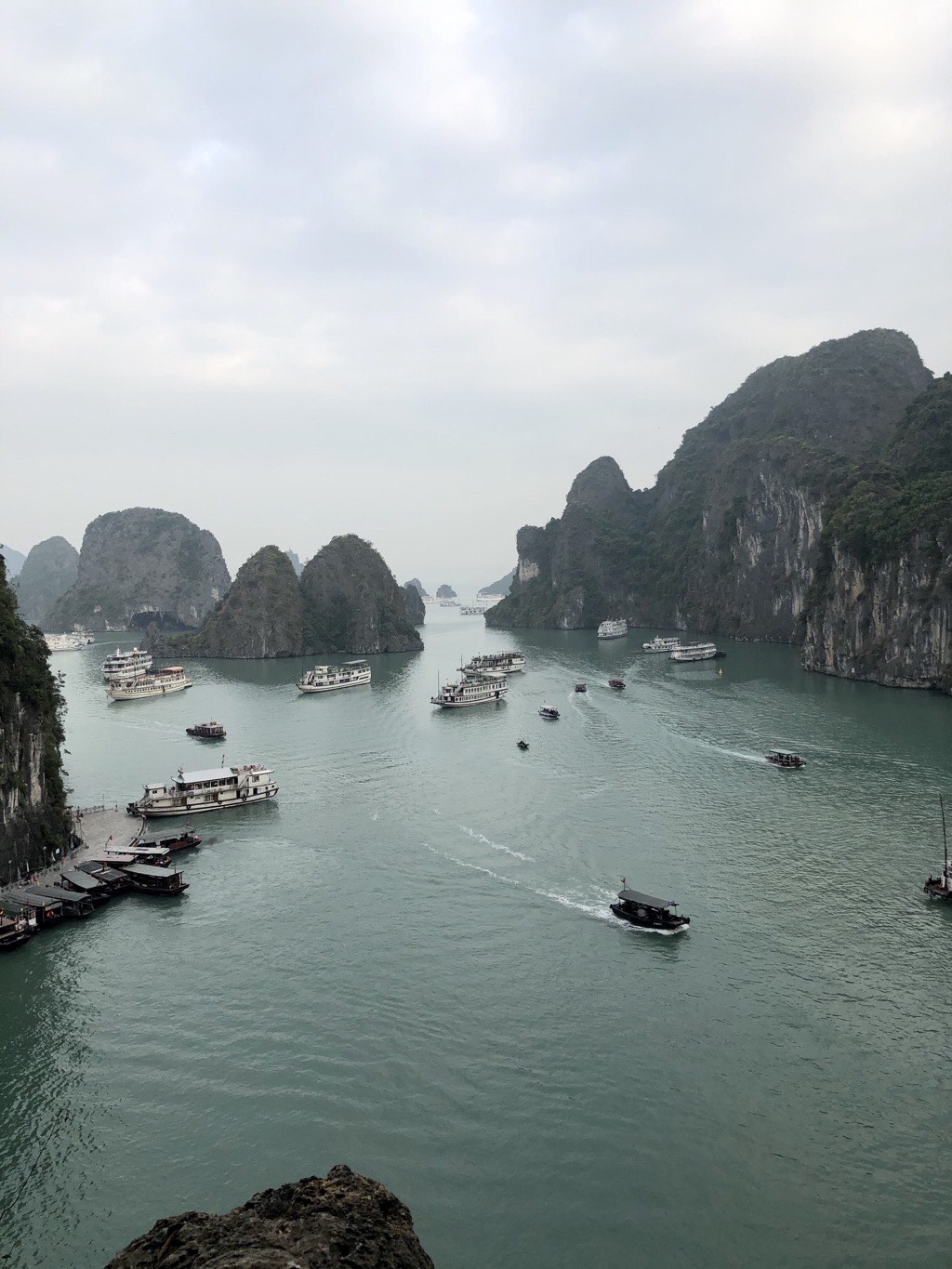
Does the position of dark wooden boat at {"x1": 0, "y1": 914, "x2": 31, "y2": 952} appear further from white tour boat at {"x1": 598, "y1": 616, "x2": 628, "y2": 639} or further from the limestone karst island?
white tour boat at {"x1": 598, "y1": 616, "x2": 628, "y2": 639}

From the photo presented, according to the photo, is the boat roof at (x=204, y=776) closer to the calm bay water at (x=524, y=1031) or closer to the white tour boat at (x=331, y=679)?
the calm bay water at (x=524, y=1031)

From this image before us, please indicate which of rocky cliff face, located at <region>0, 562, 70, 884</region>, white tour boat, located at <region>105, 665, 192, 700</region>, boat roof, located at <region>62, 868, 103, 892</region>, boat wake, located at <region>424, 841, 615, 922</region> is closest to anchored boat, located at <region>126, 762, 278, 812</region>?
rocky cliff face, located at <region>0, 562, 70, 884</region>

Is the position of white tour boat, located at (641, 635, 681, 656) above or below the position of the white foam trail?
above

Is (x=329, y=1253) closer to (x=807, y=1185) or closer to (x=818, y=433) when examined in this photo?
(x=807, y=1185)

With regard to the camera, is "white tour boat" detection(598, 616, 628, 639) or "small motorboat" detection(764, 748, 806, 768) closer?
"small motorboat" detection(764, 748, 806, 768)

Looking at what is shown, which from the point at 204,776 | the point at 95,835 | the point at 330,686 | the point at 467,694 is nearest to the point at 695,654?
the point at 467,694

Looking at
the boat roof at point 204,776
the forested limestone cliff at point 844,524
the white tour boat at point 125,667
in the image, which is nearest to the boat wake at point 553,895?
the boat roof at point 204,776

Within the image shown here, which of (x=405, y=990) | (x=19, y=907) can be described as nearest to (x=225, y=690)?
(x=19, y=907)

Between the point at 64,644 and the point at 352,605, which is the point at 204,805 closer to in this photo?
the point at 352,605
